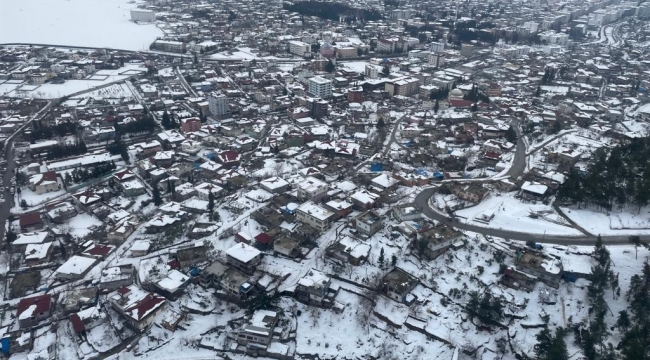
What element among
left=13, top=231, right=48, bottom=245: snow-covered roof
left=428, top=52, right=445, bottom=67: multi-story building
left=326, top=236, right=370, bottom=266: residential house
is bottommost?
left=13, top=231, right=48, bottom=245: snow-covered roof

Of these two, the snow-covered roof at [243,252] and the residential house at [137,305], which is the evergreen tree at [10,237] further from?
the snow-covered roof at [243,252]

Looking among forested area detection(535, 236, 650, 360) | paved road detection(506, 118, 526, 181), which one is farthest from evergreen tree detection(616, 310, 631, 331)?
paved road detection(506, 118, 526, 181)

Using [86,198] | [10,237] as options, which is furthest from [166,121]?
[10,237]

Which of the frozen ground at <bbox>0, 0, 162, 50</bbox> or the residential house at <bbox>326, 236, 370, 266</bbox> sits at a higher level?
the frozen ground at <bbox>0, 0, 162, 50</bbox>

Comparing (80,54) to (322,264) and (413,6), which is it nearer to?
(322,264)

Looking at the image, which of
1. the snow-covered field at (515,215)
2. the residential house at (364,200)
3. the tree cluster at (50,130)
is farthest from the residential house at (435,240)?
the tree cluster at (50,130)

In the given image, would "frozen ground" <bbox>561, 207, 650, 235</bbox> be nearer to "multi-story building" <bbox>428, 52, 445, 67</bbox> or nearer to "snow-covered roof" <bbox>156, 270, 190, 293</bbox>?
"snow-covered roof" <bbox>156, 270, 190, 293</bbox>
